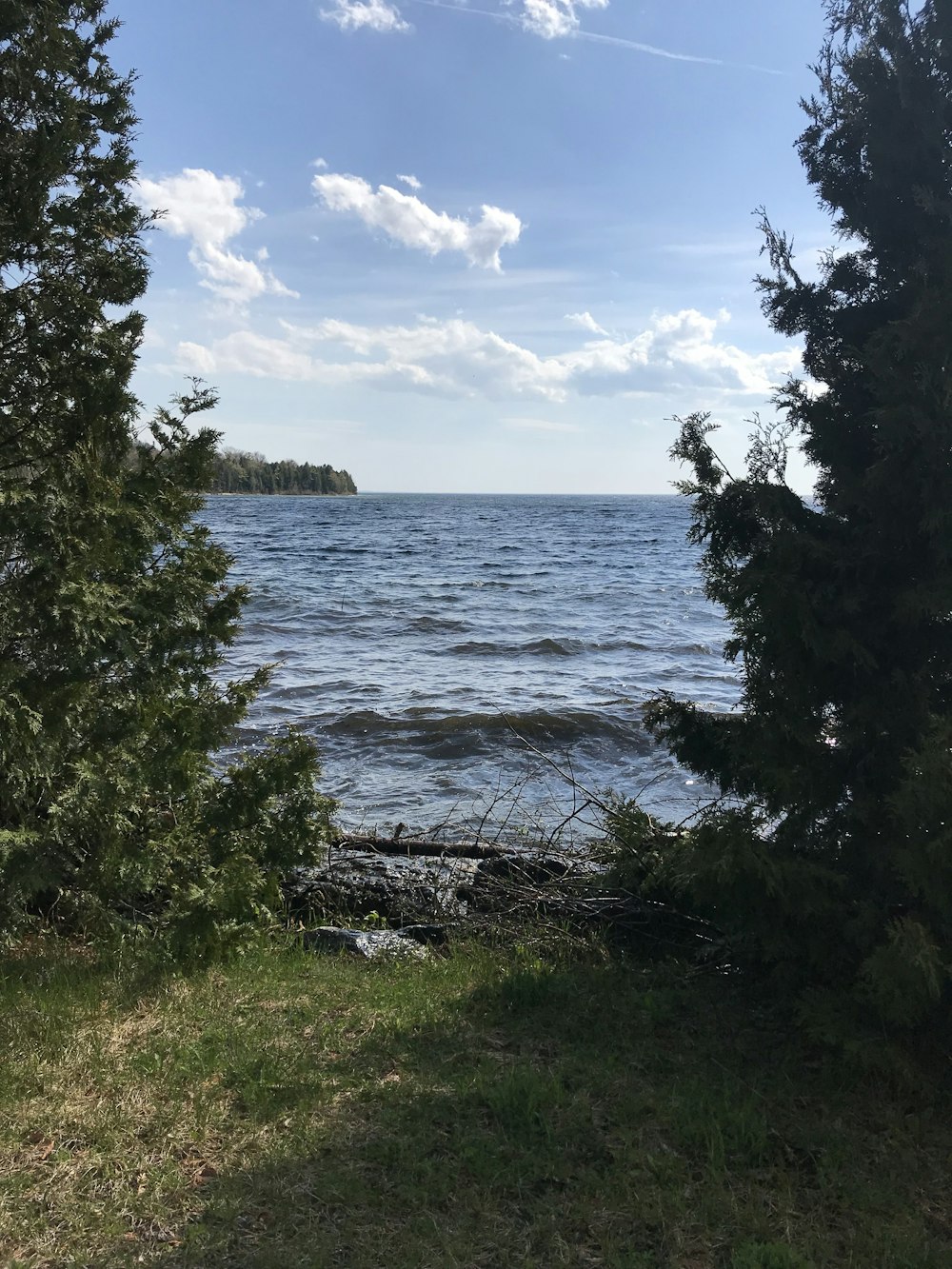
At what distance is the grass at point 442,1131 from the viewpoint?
2963 millimetres

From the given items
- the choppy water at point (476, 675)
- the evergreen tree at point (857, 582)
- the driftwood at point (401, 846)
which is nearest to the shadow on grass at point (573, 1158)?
the evergreen tree at point (857, 582)

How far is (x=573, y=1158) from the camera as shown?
11.1ft

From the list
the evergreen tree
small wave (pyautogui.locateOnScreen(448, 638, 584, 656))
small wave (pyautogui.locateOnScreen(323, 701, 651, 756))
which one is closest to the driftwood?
the evergreen tree

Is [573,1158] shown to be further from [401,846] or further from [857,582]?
[401,846]

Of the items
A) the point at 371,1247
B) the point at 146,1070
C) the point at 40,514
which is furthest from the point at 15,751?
the point at 371,1247

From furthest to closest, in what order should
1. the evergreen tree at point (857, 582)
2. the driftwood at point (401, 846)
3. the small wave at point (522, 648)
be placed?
the small wave at point (522, 648), the driftwood at point (401, 846), the evergreen tree at point (857, 582)

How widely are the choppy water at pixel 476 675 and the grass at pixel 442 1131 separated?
3517 mm

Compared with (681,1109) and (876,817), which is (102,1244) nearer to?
(681,1109)

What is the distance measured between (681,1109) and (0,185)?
4.93 m

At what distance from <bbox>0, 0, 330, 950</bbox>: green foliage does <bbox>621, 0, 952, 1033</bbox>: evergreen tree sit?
2555 mm

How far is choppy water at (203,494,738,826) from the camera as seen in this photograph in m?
10.5

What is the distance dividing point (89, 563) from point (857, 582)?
3361 millimetres

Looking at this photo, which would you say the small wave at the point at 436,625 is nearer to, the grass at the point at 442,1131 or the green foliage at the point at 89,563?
the green foliage at the point at 89,563

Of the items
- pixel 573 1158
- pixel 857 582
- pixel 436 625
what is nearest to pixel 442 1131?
pixel 573 1158
